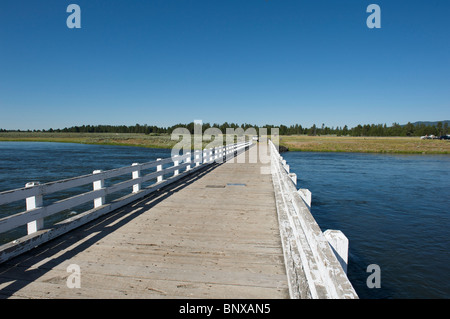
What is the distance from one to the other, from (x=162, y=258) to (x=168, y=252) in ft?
0.80

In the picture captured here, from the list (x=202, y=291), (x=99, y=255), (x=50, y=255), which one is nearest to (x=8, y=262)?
(x=50, y=255)

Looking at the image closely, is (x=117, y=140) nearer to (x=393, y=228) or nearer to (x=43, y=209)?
(x=393, y=228)

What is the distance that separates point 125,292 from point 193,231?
239 cm

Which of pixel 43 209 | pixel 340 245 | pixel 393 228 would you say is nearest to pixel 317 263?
pixel 340 245

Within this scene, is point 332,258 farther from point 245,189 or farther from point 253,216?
point 245,189

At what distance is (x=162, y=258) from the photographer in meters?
4.45

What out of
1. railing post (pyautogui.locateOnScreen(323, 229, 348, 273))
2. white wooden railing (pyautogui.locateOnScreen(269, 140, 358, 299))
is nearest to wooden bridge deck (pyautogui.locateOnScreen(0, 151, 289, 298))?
white wooden railing (pyautogui.locateOnScreen(269, 140, 358, 299))

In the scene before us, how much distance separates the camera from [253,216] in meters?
6.87

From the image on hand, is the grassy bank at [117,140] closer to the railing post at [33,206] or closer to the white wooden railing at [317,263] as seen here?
the railing post at [33,206]

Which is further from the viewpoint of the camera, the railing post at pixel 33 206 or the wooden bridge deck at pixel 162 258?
the railing post at pixel 33 206

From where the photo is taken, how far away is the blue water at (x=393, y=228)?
6383 millimetres

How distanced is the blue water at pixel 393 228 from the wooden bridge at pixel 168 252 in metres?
2.84

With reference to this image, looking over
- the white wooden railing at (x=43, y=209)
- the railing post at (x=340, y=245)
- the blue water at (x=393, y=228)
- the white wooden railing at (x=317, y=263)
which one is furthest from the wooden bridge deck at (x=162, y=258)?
the blue water at (x=393, y=228)
